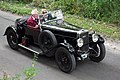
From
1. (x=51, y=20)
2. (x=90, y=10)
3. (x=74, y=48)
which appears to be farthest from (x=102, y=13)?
(x=74, y=48)

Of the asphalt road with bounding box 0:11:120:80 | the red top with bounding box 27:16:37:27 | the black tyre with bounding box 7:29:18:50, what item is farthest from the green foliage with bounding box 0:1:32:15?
the red top with bounding box 27:16:37:27

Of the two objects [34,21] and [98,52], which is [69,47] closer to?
[98,52]

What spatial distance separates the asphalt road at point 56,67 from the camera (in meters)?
7.62

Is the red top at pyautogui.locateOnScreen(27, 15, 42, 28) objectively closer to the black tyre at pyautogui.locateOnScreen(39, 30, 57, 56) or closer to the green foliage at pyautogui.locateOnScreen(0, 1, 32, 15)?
the black tyre at pyautogui.locateOnScreen(39, 30, 57, 56)

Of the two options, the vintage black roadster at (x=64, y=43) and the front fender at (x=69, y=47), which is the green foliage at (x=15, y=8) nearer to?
the vintage black roadster at (x=64, y=43)

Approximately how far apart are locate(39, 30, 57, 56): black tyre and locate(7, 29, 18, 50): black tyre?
48.9 inches

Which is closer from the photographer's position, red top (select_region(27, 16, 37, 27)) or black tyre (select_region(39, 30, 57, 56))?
black tyre (select_region(39, 30, 57, 56))

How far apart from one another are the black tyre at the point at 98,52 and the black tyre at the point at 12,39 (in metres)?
2.53

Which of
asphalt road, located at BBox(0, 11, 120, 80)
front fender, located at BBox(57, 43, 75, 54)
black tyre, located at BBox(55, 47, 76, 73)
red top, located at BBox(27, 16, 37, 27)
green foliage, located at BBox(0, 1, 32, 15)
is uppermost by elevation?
red top, located at BBox(27, 16, 37, 27)

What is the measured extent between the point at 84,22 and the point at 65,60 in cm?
485

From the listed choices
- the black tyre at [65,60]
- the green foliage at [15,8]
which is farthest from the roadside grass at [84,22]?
the black tyre at [65,60]

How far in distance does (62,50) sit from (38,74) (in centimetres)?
90

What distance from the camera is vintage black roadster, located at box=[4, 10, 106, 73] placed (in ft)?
25.5

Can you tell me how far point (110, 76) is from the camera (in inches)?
300
